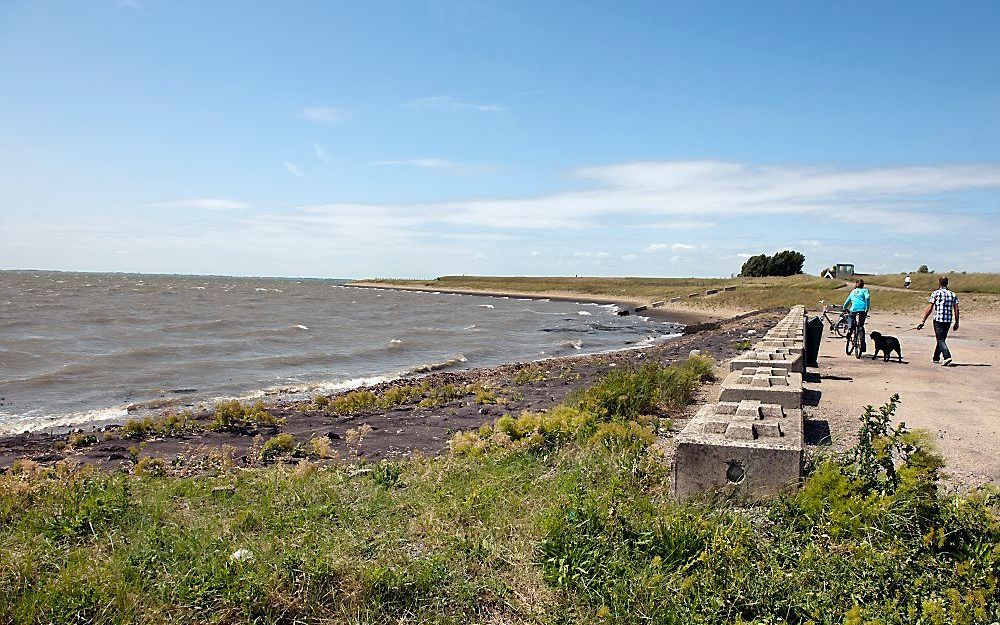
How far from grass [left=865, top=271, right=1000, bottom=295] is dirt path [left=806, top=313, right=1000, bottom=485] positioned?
2555cm

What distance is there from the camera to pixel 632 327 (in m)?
37.4

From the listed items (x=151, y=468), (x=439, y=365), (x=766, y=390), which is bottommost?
(x=439, y=365)

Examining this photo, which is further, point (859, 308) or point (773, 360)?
point (859, 308)

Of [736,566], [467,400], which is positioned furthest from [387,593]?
[467,400]

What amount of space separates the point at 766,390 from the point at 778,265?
92176 mm

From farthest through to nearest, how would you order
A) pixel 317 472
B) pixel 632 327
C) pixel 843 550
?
pixel 632 327 → pixel 317 472 → pixel 843 550

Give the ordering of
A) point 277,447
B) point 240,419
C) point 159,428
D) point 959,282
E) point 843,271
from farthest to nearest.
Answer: point 843,271 < point 959,282 < point 240,419 < point 159,428 < point 277,447

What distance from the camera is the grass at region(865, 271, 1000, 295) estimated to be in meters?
35.9

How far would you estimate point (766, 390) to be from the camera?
551 cm

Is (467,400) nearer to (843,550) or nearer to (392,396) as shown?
(392,396)

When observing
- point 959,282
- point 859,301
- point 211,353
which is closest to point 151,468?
point 859,301

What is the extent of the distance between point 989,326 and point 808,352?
18.5 metres

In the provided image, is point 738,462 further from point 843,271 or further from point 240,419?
point 843,271

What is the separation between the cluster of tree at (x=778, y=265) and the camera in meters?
88.4
